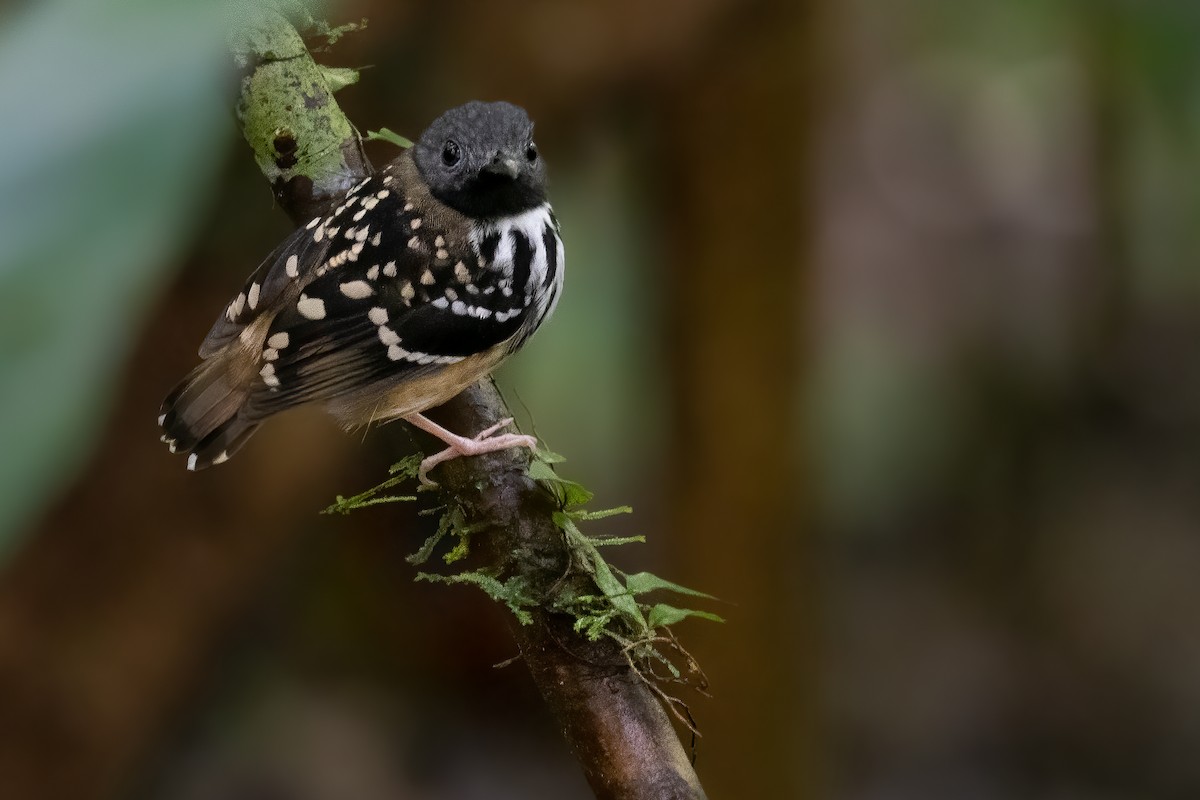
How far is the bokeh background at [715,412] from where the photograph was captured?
1405 millimetres

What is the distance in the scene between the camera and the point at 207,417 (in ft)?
6.79

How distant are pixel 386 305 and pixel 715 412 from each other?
1.08m

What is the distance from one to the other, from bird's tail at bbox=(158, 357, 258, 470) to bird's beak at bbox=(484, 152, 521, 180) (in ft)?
1.82

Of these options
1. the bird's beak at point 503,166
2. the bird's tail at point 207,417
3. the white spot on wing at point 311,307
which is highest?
the bird's beak at point 503,166

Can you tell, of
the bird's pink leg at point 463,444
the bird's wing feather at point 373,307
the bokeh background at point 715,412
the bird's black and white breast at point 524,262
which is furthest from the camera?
the bird's black and white breast at point 524,262

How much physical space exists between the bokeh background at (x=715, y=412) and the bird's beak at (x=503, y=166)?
0.41 meters

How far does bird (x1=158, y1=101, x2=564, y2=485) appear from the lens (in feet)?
6.65

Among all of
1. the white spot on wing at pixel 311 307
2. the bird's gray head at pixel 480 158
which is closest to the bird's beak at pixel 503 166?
the bird's gray head at pixel 480 158

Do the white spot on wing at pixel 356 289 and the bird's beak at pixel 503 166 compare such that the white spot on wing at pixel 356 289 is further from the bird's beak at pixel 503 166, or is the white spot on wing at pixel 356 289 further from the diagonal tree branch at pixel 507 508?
the bird's beak at pixel 503 166

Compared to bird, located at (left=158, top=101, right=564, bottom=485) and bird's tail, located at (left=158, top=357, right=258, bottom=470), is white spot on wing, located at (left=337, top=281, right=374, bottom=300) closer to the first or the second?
bird, located at (left=158, top=101, right=564, bottom=485)

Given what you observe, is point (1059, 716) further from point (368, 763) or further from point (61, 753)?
point (61, 753)

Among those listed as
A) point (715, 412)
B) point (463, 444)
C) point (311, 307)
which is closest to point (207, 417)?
Result: point (311, 307)

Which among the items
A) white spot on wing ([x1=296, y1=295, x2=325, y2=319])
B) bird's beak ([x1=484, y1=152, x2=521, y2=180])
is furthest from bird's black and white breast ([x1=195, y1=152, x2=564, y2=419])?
bird's beak ([x1=484, y1=152, x2=521, y2=180])

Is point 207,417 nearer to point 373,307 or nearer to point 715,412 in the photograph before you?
point 373,307
